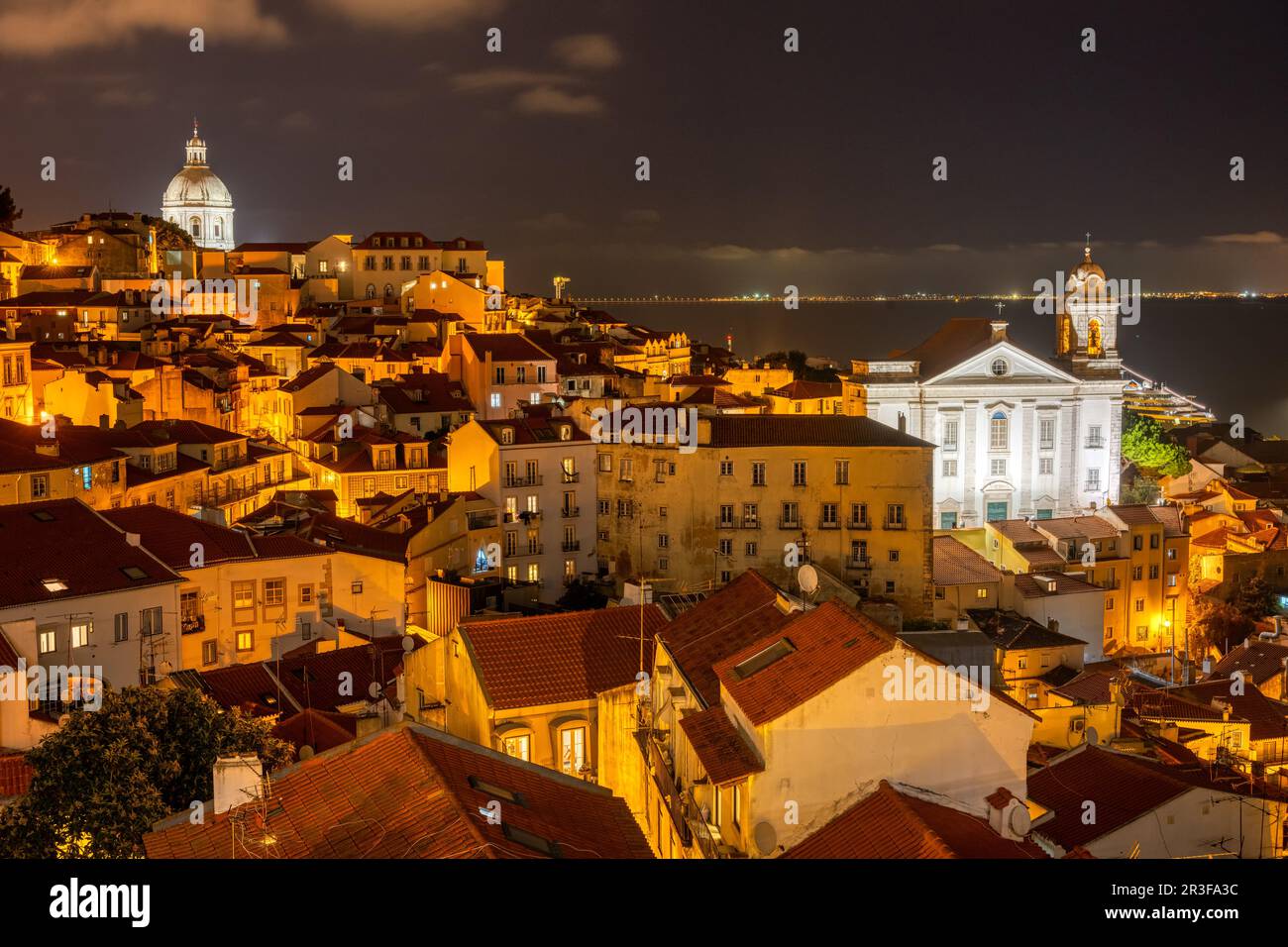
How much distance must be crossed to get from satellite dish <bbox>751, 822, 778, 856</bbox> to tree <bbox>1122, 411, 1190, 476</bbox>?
127ft

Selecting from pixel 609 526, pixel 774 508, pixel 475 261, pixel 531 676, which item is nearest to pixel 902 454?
pixel 774 508

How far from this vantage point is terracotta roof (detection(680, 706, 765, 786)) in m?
7.89

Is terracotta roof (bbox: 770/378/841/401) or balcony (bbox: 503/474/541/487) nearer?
balcony (bbox: 503/474/541/487)

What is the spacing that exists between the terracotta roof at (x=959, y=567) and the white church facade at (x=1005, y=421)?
830cm

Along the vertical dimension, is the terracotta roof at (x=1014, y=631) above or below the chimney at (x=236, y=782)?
below

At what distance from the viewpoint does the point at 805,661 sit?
8.47 meters

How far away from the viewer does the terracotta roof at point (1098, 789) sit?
10.8m

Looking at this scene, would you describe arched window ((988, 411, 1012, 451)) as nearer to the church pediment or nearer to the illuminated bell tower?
the church pediment

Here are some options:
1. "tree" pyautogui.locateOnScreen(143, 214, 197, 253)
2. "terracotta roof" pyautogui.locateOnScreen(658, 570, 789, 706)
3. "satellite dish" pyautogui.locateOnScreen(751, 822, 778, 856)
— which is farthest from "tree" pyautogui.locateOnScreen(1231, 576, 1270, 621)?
"tree" pyautogui.locateOnScreen(143, 214, 197, 253)

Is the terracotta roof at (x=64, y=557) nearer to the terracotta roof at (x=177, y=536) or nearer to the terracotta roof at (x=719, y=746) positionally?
the terracotta roof at (x=177, y=536)

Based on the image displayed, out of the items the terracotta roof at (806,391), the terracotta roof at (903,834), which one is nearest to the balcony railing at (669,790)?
Answer: the terracotta roof at (903,834)
